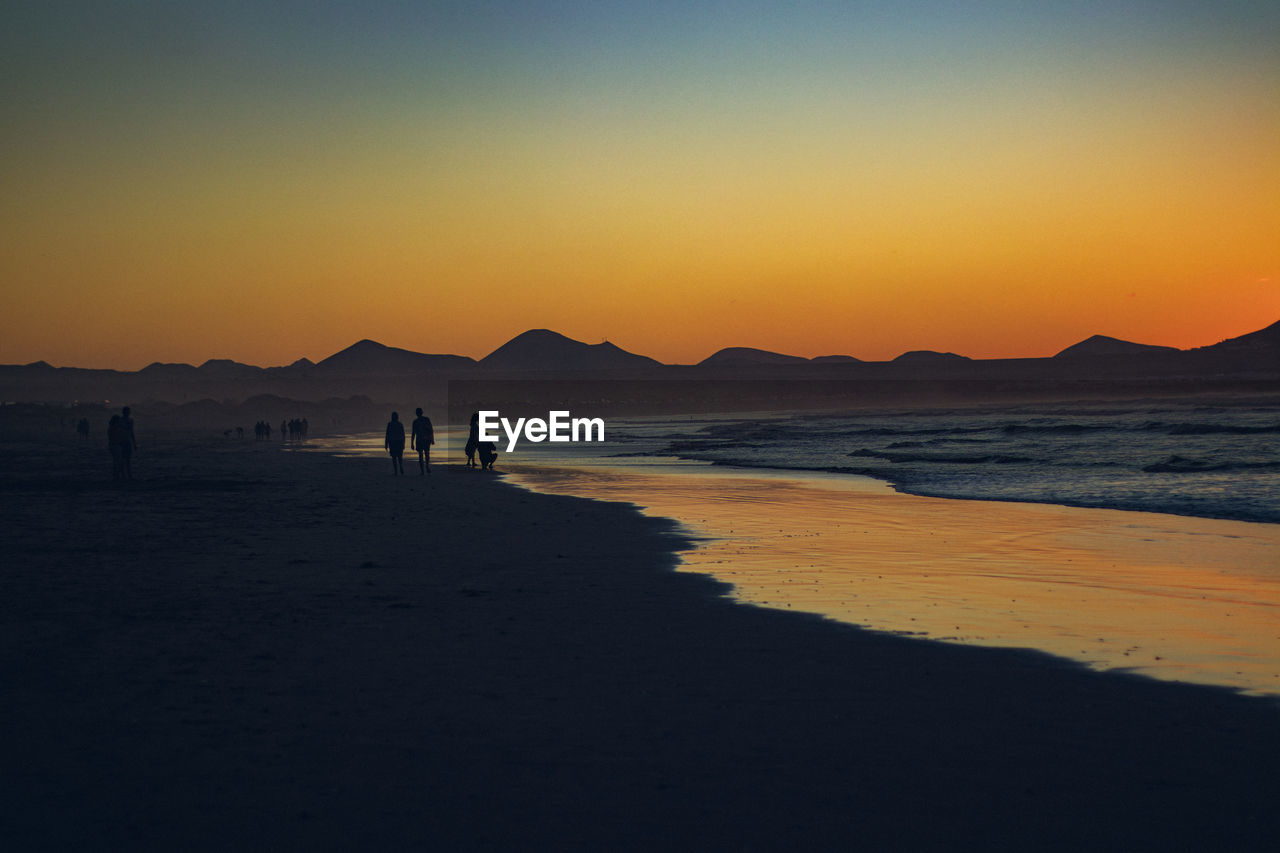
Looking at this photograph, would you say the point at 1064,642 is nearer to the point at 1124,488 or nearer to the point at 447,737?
the point at 447,737

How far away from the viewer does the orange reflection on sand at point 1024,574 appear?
9102 mm

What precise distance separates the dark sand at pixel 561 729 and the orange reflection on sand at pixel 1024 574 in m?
0.98

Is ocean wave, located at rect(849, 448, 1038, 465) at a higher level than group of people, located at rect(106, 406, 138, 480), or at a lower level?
lower

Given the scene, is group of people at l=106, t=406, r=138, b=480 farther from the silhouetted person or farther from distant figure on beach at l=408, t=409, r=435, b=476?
distant figure on beach at l=408, t=409, r=435, b=476

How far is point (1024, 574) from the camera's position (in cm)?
1294

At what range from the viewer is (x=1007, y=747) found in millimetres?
6203

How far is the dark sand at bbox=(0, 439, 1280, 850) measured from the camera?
201 inches

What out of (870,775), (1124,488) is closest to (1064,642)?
(870,775)

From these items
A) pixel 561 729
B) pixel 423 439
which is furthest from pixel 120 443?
pixel 561 729

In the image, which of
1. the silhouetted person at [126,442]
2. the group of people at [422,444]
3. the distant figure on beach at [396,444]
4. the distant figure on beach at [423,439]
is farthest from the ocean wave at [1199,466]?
the silhouetted person at [126,442]

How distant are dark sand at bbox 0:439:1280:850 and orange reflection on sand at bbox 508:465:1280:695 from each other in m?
0.98

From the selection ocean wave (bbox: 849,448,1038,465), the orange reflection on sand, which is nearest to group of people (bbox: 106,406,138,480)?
the orange reflection on sand

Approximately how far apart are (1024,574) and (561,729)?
8457 millimetres

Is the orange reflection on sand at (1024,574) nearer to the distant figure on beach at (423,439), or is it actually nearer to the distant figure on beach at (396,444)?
the distant figure on beach at (396,444)
